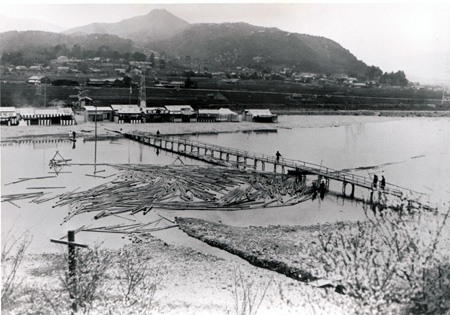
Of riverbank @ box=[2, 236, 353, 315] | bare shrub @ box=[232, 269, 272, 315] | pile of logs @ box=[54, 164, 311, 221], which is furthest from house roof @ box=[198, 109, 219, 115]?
bare shrub @ box=[232, 269, 272, 315]

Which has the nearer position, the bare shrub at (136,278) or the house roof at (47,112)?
the bare shrub at (136,278)

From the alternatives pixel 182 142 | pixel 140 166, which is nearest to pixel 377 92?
pixel 182 142

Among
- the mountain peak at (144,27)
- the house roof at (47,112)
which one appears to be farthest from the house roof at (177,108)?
the mountain peak at (144,27)

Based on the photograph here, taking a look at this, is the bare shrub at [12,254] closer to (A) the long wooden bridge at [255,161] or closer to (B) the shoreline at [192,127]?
(A) the long wooden bridge at [255,161]

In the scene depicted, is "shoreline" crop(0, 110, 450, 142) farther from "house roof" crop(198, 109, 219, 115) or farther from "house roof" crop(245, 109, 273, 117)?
"house roof" crop(198, 109, 219, 115)

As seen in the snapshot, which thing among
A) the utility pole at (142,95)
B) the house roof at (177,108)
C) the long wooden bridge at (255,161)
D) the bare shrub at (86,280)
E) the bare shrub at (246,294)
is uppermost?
the utility pole at (142,95)
